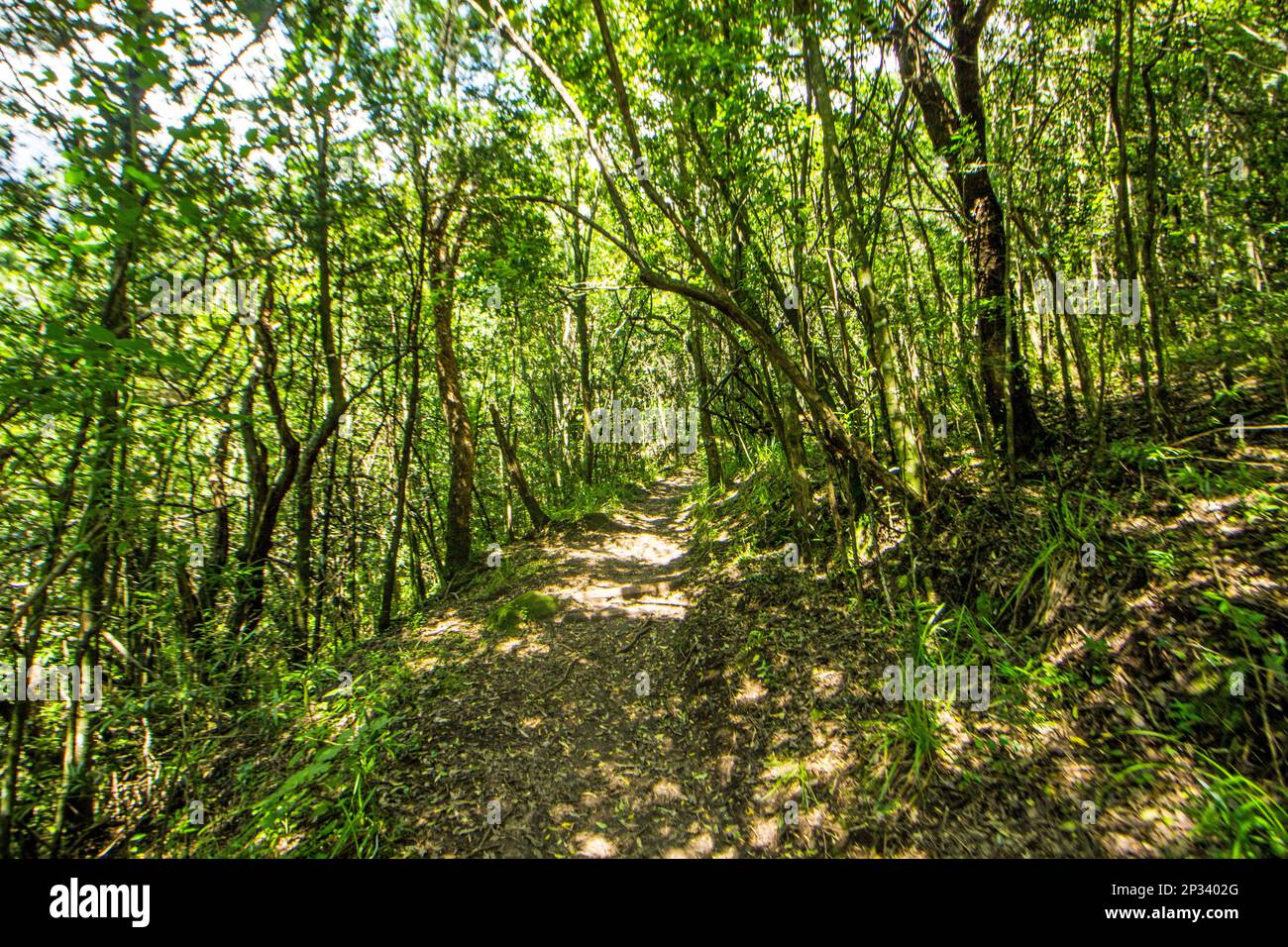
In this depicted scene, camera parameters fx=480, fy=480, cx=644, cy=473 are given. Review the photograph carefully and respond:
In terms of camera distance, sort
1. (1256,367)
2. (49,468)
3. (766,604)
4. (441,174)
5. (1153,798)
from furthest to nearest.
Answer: (441,174) → (766,604) → (1256,367) → (49,468) → (1153,798)

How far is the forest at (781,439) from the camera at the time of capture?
9.82 feet

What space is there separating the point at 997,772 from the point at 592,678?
3674mm

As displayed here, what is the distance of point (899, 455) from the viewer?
504cm

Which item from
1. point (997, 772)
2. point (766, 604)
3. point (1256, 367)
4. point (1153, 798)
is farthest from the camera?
point (766, 604)

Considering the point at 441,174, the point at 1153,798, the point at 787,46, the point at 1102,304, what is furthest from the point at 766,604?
the point at 441,174

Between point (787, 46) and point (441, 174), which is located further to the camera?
point (441, 174)

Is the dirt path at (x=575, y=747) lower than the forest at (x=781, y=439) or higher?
lower

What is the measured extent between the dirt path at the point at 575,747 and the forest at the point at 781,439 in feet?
0.14

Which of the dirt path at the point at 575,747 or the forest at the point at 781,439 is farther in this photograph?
the dirt path at the point at 575,747

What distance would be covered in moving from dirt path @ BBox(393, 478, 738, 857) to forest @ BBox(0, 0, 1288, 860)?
0.04 metres

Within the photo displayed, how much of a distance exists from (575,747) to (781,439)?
467 centimetres

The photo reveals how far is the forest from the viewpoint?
2.99 m

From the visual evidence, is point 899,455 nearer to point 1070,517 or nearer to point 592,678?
point 1070,517

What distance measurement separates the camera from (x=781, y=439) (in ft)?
22.5
